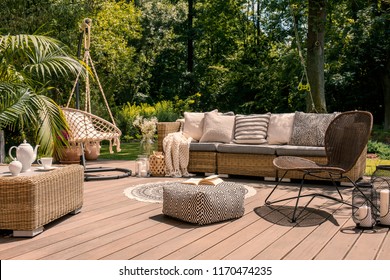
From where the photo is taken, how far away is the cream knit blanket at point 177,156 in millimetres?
6348

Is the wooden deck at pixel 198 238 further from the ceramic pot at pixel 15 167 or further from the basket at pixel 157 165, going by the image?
the basket at pixel 157 165

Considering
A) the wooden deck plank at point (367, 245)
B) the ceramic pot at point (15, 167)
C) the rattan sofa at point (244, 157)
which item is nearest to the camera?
the wooden deck plank at point (367, 245)

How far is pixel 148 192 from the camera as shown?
16.8 ft

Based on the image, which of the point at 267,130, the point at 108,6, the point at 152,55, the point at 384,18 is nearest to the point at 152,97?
the point at 152,55

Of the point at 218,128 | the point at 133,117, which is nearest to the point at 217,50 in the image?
the point at 133,117

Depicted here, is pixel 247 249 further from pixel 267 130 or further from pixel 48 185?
pixel 267 130

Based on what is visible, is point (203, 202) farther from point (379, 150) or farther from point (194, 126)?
point (379, 150)

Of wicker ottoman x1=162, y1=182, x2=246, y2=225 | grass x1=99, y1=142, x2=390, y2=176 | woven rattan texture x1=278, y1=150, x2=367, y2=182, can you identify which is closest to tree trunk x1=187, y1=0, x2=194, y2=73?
grass x1=99, y1=142, x2=390, y2=176

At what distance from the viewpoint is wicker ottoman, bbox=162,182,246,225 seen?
3.67m

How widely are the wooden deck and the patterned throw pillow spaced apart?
1.49 meters

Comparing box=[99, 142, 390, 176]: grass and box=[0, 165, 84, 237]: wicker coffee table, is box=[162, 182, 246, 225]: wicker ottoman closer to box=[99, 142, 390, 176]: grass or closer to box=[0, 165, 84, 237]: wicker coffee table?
box=[0, 165, 84, 237]: wicker coffee table

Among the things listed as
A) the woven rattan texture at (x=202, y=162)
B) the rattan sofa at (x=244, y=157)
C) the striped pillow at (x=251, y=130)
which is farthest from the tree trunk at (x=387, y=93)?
the woven rattan texture at (x=202, y=162)

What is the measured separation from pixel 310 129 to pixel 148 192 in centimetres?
228

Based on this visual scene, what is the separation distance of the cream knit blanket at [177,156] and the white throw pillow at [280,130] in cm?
117
